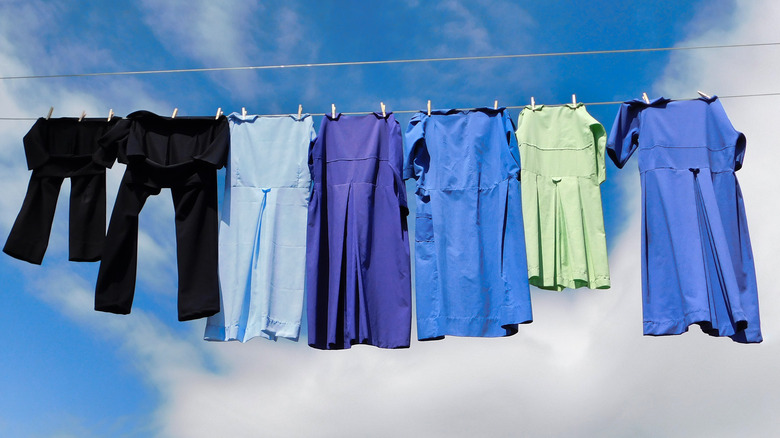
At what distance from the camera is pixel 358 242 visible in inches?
220

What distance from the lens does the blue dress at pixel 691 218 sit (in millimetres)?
5402

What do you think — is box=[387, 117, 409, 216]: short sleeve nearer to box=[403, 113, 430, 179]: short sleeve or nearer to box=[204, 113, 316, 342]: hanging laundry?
box=[403, 113, 430, 179]: short sleeve

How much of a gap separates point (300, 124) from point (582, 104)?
1.95 meters

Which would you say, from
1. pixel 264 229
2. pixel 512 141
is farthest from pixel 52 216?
pixel 512 141

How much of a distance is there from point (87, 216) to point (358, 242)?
1964 mm

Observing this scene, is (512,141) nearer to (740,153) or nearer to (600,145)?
(600,145)

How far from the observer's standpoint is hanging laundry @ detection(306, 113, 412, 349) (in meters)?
5.49

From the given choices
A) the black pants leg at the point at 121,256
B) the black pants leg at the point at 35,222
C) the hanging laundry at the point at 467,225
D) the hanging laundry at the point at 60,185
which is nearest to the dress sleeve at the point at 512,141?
the hanging laundry at the point at 467,225

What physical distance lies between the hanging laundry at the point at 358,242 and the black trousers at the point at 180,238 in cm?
70

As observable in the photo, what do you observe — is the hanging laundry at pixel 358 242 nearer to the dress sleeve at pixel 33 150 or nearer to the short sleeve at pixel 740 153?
the dress sleeve at pixel 33 150

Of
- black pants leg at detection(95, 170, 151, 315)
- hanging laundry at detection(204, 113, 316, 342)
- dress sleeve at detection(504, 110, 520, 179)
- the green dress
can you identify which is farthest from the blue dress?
black pants leg at detection(95, 170, 151, 315)

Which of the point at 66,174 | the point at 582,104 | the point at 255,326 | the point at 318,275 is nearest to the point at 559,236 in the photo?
the point at 582,104

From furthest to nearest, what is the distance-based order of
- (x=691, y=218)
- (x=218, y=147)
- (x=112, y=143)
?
(x=112, y=143), (x=218, y=147), (x=691, y=218)

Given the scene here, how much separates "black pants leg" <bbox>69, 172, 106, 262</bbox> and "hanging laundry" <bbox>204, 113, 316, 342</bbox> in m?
0.91
